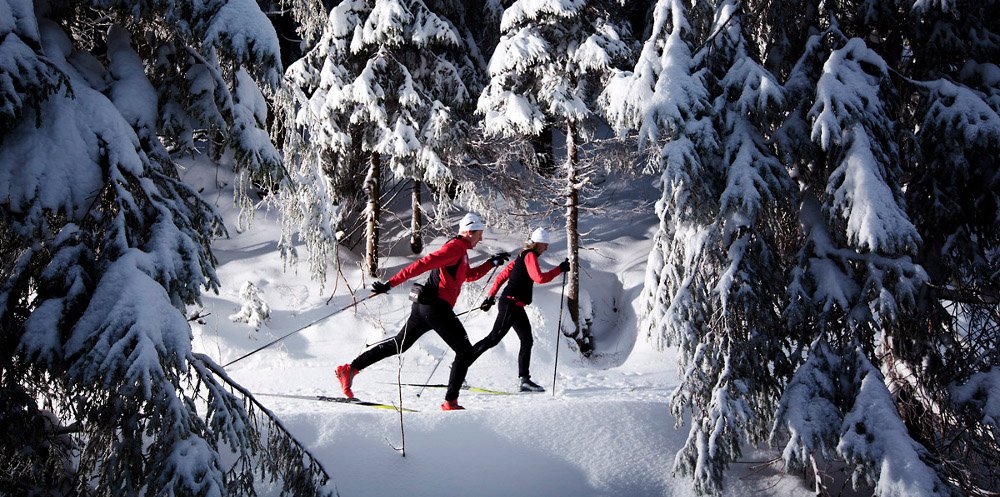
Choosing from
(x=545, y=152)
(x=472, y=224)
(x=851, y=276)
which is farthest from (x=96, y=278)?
(x=545, y=152)

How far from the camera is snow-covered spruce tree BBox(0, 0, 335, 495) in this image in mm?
3105

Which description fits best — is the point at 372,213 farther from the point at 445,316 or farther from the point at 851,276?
the point at 851,276

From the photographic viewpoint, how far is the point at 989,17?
18.8 ft

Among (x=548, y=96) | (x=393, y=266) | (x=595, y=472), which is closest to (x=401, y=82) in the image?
(x=548, y=96)

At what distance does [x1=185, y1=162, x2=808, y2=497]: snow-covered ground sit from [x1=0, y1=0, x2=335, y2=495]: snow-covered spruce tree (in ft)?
5.95

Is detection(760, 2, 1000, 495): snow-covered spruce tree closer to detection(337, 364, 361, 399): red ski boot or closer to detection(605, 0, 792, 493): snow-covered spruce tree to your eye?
detection(605, 0, 792, 493): snow-covered spruce tree

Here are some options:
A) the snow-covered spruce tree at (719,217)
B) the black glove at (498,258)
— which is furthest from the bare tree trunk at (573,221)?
the snow-covered spruce tree at (719,217)

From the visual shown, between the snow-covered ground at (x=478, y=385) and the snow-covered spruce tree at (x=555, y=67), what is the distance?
7.57ft

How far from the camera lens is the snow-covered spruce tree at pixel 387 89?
495 inches

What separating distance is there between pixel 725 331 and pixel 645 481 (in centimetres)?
143

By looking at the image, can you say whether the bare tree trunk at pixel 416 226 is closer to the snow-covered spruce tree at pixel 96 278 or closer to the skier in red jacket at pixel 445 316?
the skier in red jacket at pixel 445 316

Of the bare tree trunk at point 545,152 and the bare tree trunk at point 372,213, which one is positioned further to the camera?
the bare tree trunk at point 545,152

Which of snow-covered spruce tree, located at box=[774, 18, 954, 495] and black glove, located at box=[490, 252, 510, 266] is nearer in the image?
snow-covered spruce tree, located at box=[774, 18, 954, 495]

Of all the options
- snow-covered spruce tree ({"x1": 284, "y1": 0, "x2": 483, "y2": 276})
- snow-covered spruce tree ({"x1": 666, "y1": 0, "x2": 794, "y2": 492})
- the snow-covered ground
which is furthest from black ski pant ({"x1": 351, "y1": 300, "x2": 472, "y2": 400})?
snow-covered spruce tree ({"x1": 284, "y1": 0, "x2": 483, "y2": 276})
